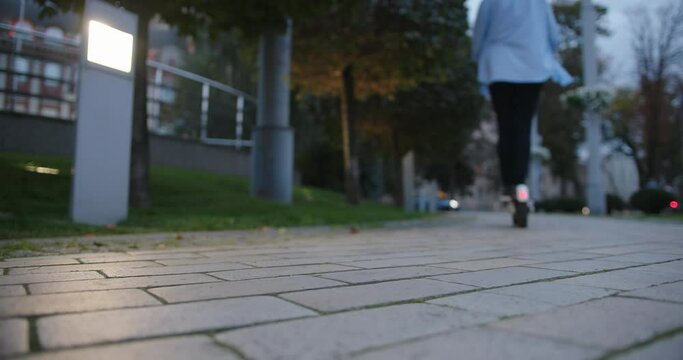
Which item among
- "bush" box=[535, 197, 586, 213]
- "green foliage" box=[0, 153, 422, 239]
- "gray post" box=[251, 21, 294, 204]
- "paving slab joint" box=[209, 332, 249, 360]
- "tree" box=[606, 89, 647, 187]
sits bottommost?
"paving slab joint" box=[209, 332, 249, 360]

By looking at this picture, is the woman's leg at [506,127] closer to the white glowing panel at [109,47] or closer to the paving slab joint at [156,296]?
the white glowing panel at [109,47]

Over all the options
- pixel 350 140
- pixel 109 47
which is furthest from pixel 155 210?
pixel 350 140

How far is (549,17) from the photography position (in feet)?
23.8

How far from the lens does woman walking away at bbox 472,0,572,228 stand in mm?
6922

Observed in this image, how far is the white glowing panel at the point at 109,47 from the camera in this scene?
6.08 metres

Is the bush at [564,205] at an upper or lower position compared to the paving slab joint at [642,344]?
upper

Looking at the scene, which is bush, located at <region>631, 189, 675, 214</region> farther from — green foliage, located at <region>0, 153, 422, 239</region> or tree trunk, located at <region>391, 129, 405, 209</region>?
green foliage, located at <region>0, 153, 422, 239</region>

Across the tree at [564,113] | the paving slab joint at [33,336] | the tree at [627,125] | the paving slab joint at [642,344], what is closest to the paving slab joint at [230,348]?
the paving slab joint at [33,336]

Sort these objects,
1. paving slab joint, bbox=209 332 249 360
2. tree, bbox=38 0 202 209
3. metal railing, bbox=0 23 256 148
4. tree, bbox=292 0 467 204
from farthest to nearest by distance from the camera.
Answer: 1. metal railing, bbox=0 23 256 148
2. tree, bbox=292 0 467 204
3. tree, bbox=38 0 202 209
4. paving slab joint, bbox=209 332 249 360

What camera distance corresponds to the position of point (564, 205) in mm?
23359

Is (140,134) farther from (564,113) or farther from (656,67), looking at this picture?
(564,113)

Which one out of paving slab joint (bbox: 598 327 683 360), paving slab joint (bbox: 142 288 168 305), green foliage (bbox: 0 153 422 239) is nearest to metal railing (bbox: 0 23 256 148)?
green foliage (bbox: 0 153 422 239)

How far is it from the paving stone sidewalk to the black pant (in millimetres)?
3391

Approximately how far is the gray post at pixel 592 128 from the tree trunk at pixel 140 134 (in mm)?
17096
